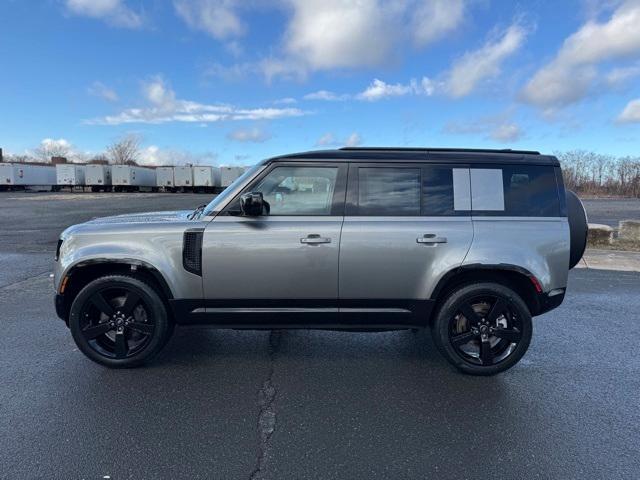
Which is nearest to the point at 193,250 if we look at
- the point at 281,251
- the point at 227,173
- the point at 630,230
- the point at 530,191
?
the point at 281,251

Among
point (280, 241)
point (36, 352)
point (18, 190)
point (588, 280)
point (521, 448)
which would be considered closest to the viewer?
point (521, 448)

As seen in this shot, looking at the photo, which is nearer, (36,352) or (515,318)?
(515,318)

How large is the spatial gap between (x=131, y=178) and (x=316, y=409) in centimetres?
5258

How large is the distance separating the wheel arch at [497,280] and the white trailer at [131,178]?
5208 cm

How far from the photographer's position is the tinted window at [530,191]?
3.69 metres

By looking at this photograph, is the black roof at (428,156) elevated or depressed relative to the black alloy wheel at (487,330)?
elevated

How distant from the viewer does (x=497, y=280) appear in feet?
12.4

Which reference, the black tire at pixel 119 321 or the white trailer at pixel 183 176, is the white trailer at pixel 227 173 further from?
the black tire at pixel 119 321

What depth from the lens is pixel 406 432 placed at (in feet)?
9.55

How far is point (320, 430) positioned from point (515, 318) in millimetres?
1972

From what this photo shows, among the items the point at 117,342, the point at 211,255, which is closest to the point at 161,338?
the point at 117,342

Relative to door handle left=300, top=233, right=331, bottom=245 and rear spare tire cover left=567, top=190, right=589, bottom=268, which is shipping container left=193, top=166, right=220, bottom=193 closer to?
door handle left=300, top=233, right=331, bottom=245

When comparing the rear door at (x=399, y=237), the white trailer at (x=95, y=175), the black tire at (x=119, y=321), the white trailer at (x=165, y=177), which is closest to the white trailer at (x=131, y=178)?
the white trailer at (x=95, y=175)

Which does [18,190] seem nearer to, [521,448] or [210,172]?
[210,172]
